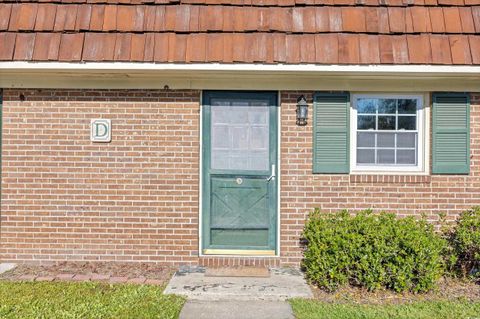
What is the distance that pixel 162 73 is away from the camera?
4.98 metres

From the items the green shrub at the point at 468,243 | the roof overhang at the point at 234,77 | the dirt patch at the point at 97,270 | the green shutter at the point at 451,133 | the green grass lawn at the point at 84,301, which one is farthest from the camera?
the green shutter at the point at 451,133

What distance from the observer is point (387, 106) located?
17.7ft

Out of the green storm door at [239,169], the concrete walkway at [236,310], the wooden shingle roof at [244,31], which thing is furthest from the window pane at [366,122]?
the concrete walkway at [236,310]

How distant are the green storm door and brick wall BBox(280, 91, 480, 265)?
0.21 meters

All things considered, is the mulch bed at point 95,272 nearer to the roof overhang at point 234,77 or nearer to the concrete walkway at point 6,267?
the concrete walkway at point 6,267

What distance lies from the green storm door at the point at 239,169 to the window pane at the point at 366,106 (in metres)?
1.15

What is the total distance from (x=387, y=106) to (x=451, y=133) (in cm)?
87

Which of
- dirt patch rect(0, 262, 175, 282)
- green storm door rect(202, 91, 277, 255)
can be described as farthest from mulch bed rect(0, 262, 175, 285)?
green storm door rect(202, 91, 277, 255)

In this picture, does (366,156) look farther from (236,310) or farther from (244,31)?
(236,310)

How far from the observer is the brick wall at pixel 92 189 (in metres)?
5.27

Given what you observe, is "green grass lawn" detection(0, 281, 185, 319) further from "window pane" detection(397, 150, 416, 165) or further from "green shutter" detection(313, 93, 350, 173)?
"window pane" detection(397, 150, 416, 165)

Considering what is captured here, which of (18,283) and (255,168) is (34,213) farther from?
(255,168)

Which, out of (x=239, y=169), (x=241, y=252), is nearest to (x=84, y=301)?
(x=241, y=252)

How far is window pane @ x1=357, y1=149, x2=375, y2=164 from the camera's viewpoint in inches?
212
